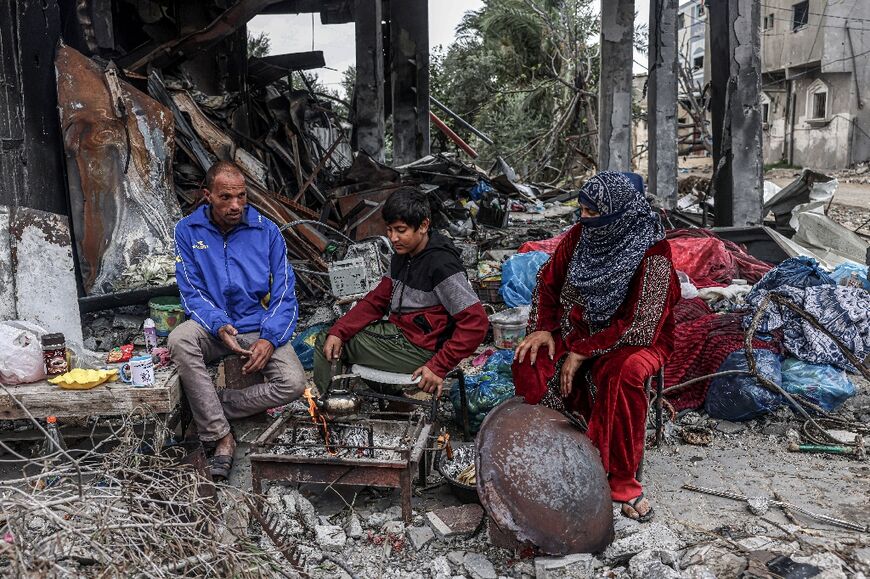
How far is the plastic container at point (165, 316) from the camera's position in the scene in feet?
20.0

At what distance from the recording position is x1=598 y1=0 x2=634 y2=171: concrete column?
1032 cm

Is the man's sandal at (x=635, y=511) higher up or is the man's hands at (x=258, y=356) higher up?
the man's hands at (x=258, y=356)

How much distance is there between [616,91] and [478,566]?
28.2 feet

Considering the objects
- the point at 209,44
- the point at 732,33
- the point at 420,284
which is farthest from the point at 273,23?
the point at 420,284

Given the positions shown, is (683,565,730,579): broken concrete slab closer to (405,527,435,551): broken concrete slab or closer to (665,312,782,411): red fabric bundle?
(405,527,435,551): broken concrete slab

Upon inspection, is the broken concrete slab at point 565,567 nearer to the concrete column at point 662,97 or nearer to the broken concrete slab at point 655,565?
the broken concrete slab at point 655,565

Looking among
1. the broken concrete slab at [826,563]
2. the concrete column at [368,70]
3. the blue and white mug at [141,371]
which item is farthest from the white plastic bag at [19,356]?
the concrete column at [368,70]

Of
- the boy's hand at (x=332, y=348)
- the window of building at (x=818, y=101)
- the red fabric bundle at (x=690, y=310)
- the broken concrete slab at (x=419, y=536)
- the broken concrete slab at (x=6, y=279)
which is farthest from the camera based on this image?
the window of building at (x=818, y=101)

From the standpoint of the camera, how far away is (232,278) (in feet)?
14.7

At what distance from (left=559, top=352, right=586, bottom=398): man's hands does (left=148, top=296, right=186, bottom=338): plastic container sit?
11.4 feet

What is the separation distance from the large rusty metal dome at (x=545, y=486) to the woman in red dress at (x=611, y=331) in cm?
30

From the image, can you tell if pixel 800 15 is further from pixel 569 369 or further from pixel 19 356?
pixel 19 356

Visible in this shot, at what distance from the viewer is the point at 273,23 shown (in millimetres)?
17156

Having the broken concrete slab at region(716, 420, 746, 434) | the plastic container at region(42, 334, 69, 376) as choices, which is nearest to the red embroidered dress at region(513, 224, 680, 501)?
the broken concrete slab at region(716, 420, 746, 434)
